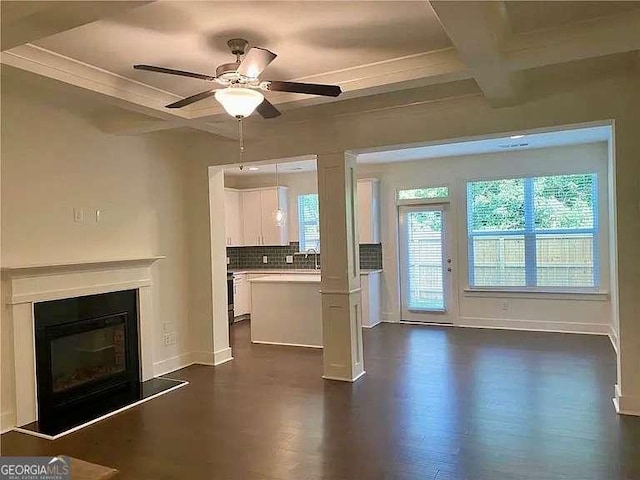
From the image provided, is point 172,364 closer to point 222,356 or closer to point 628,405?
point 222,356

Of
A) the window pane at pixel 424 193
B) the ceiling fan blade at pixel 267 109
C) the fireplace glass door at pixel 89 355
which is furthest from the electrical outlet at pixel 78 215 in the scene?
the window pane at pixel 424 193

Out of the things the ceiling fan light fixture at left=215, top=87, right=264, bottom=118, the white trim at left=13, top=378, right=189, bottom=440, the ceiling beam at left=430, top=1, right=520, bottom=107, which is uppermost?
the ceiling beam at left=430, top=1, right=520, bottom=107

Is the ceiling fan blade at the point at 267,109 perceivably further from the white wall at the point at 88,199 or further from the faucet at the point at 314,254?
the faucet at the point at 314,254

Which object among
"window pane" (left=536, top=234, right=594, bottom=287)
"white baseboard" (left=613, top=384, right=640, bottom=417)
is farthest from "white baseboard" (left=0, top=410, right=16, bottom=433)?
"window pane" (left=536, top=234, right=594, bottom=287)

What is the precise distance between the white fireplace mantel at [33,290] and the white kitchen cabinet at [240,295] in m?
3.71

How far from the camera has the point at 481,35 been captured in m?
2.68

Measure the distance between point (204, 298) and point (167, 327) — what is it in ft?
1.73

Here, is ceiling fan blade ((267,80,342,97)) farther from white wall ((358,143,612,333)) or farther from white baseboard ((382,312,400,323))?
white baseboard ((382,312,400,323))

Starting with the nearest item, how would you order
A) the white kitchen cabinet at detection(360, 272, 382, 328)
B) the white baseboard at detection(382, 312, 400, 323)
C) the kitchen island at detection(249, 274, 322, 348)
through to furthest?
the kitchen island at detection(249, 274, 322, 348), the white kitchen cabinet at detection(360, 272, 382, 328), the white baseboard at detection(382, 312, 400, 323)

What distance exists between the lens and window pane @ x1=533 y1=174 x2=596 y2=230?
267 inches

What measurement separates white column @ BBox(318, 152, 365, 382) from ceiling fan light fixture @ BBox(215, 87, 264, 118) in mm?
2078

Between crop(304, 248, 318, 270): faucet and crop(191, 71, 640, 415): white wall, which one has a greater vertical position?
crop(191, 71, 640, 415): white wall

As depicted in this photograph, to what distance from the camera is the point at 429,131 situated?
4543 millimetres

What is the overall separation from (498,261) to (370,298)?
77.8 inches
